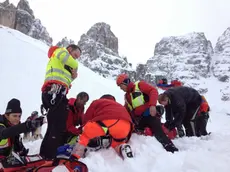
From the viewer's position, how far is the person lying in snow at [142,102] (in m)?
3.79

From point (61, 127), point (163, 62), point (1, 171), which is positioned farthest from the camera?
point (163, 62)

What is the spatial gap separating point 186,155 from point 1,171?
6.53 feet

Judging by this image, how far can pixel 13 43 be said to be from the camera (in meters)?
18.2

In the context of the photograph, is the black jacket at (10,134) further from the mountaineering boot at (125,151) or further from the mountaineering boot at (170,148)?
the mountaineering boot at (170,148)

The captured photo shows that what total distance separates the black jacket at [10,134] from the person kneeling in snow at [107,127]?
0.68 metres

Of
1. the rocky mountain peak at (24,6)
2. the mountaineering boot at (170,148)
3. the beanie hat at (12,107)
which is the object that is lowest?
the mountaineering boot at (170,148)

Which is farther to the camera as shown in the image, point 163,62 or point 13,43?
point 163,62

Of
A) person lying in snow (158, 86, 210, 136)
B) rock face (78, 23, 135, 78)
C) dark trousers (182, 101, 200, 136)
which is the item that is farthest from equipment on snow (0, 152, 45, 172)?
rock face (78, 23, 135, 78)

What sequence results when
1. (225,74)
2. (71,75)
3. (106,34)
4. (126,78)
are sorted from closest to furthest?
1. (71,75)
2. (126,78)
3. (106,34)
4. (225,74)

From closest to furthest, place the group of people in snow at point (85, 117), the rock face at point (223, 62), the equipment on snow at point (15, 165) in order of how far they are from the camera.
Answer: the equipment on snow at point (15, 165) → the group of people in snow at point (85, 117) → the rock face at point (223, 62)

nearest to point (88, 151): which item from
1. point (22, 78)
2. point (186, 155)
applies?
point (186, 155)

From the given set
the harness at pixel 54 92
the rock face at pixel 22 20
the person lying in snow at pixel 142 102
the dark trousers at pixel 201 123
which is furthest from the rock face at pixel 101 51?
the harness at pixel 54 92

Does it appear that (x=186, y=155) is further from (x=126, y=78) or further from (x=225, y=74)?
(x=225, y=74)

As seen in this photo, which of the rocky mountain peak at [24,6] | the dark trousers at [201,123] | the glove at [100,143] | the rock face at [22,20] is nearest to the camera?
the glove at [100,143]
